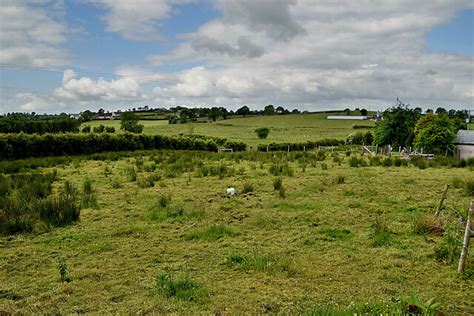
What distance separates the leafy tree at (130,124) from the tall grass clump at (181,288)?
51.7 m

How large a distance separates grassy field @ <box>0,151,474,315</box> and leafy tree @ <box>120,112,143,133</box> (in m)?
47.5

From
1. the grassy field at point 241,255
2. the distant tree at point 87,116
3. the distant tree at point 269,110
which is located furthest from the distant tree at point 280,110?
the grassy field at point 241,255

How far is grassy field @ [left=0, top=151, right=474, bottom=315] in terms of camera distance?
15.8 feet

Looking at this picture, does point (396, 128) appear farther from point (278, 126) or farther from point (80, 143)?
point (278, 126)

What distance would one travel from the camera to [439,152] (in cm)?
2862

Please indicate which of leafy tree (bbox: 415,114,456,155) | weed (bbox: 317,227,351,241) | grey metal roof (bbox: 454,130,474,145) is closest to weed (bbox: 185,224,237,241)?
weed (bbox: 317,227,351,241)

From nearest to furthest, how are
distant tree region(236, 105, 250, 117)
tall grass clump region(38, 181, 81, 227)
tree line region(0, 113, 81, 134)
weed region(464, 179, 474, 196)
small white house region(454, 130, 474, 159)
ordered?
tall grass clump region(38, 181, 81, 227)
weed region(464, 179, 474, 196)
small white house region(454, 130, 474, 159)
tree line region(0, 113, 81, 134)
distant tree region(236, 105, 250, 117)

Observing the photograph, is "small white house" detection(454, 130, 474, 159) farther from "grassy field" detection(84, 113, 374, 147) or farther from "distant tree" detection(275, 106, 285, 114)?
"distant tree" detection(275, 106, 285, 114)

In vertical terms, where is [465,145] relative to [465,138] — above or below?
below

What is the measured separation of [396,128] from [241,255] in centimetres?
2866

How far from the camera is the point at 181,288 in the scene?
5031 mm

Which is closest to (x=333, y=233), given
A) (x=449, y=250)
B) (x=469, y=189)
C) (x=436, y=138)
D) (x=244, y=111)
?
(x=449, y=250)

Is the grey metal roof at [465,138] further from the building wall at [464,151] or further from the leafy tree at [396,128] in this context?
the leafy tree at [396,128]

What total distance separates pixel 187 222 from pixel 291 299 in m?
4.30
